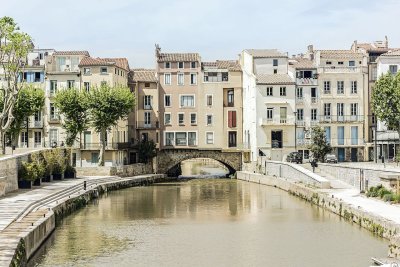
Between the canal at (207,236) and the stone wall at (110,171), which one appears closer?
the canal at (207,236)

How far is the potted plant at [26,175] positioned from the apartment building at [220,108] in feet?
149

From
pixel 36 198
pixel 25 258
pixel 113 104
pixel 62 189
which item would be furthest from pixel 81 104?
pixel 25 258

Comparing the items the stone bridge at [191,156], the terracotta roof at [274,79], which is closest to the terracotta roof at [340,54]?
the terracotta roof at [274,79]

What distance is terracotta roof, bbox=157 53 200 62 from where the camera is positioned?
372 ft

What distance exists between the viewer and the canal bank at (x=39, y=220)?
123ft

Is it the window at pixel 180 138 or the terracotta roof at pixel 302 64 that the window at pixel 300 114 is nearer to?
the terracotta roof at pixel 302 64

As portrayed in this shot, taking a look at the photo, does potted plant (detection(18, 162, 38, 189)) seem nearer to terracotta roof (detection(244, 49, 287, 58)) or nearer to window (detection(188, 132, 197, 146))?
window (detection(188, 132, 197, 146))

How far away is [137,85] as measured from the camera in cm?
11400

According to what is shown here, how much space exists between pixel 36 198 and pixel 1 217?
11.7 meters

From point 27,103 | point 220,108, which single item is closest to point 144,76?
point 220,108

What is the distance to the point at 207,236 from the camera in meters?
50.5

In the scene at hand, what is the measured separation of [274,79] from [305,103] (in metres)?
5.62

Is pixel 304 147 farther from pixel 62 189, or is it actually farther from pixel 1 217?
pixel 1 217

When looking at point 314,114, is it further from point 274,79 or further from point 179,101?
point 179,101
